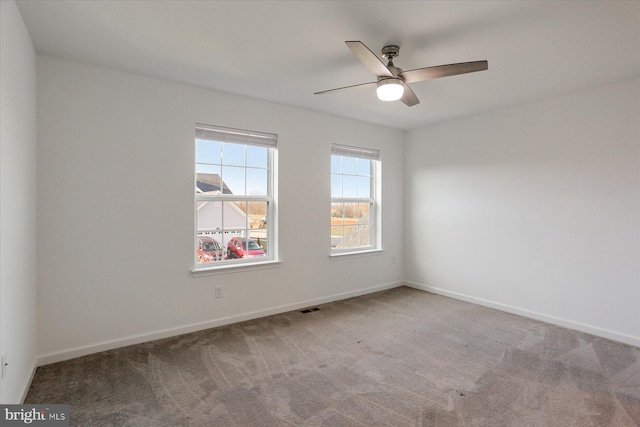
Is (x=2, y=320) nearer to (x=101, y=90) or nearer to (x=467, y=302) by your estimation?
(x=101, y=90)

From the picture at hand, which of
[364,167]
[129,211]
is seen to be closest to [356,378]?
[129,211]

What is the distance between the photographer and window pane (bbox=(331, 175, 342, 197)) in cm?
434

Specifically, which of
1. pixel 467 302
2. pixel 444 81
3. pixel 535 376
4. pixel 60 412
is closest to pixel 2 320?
pixel 60 412

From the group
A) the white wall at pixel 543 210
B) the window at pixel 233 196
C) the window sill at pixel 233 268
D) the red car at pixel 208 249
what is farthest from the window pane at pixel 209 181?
the white wall at pixel 543 210

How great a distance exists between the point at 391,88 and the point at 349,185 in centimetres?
230

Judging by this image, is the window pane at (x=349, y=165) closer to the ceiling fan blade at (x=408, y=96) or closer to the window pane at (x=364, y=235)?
the window pane at (x=364, y=235)

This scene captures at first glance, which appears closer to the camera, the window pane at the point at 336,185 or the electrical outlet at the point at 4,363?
the electrical outlet at the point at 4,363

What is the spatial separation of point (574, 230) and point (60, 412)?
15.1 ft

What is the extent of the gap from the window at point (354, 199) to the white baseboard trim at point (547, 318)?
1224 millimetres

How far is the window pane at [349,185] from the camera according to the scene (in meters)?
4.49

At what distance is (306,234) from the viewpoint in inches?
156

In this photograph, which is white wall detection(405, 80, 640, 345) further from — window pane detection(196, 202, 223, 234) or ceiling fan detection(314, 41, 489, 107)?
window pane detection(196, 202, 223, 234)

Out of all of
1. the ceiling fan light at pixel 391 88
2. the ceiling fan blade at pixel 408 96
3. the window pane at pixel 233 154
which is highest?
the ceiling fan blade at pixel 408 96

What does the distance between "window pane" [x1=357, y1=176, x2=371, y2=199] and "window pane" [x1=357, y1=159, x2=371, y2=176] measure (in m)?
0.07
